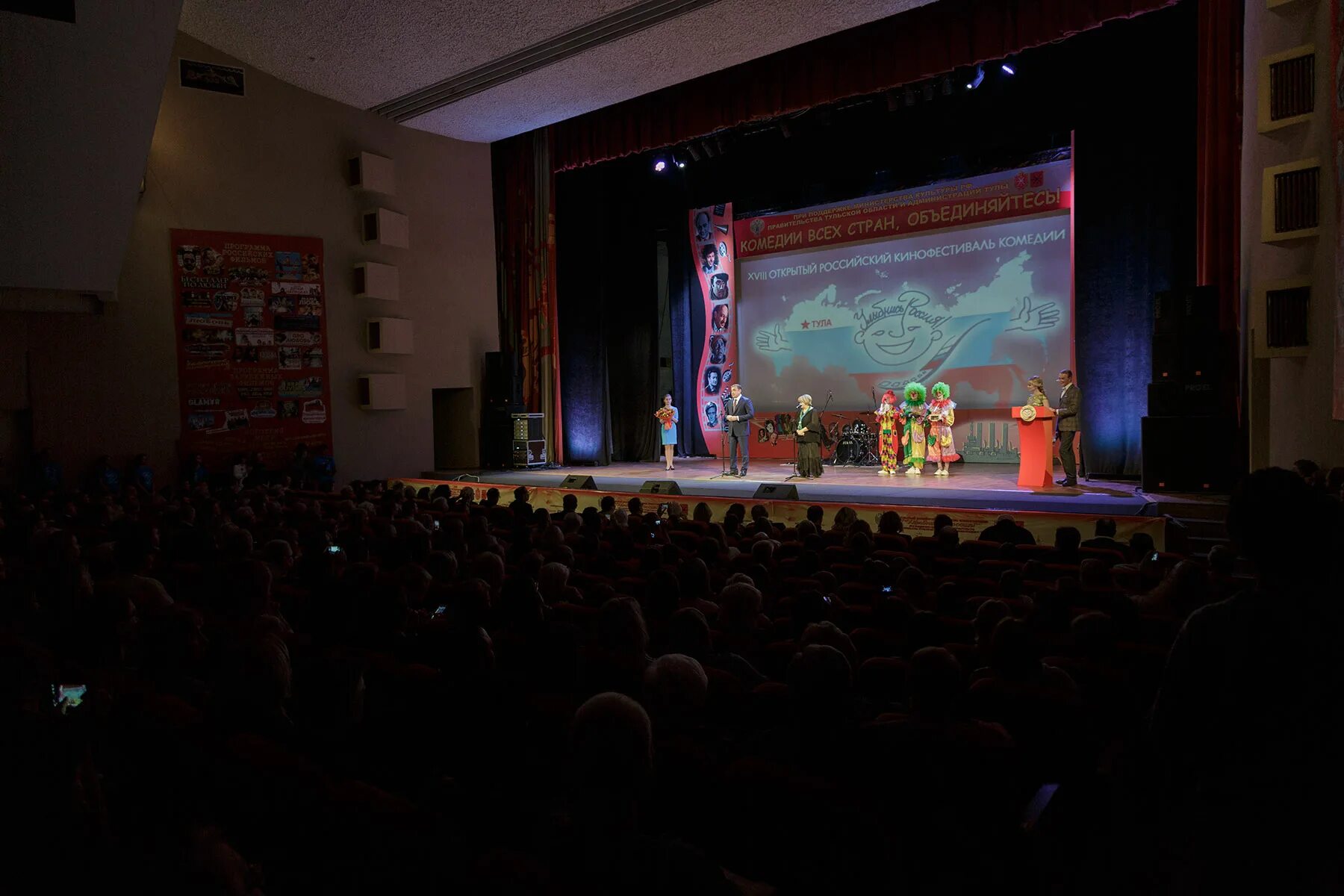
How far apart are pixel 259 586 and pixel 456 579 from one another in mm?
965

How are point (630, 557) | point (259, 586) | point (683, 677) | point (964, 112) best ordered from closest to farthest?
point (683, 677) → point (259, 586) → point (630, 557) → point (964, 112)

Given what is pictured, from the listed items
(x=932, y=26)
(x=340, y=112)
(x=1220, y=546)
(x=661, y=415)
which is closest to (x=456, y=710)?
(x=1220, y=546)

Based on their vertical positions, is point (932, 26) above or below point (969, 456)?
above

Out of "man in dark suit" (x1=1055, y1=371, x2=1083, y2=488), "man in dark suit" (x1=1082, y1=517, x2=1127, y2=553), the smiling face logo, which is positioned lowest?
"man in dark suit" (x1=1082, y1=517, x2=1127, y2=553)

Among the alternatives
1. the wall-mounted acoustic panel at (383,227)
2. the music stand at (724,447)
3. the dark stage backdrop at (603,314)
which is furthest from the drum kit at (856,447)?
the wall-mounted acoustic panel at (383,227)

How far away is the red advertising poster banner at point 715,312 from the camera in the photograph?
14219mm

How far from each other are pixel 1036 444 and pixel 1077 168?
330 cm

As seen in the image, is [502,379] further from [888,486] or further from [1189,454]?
[1189,454]

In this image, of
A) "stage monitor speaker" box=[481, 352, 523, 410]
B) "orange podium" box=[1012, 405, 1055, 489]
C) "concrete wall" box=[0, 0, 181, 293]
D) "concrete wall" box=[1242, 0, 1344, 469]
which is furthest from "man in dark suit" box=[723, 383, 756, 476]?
"concrete wall" box=[0, 0, 181, 293]

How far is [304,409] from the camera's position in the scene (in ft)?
37.0

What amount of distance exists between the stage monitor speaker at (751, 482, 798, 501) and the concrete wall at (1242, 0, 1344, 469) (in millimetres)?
3832

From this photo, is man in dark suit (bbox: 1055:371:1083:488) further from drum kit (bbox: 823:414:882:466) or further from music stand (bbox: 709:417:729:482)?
music stand (bbox: 709:417:729:482)

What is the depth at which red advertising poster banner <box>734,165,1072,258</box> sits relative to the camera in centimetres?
1097

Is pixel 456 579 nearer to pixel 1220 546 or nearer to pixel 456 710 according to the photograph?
pixel 456 710
